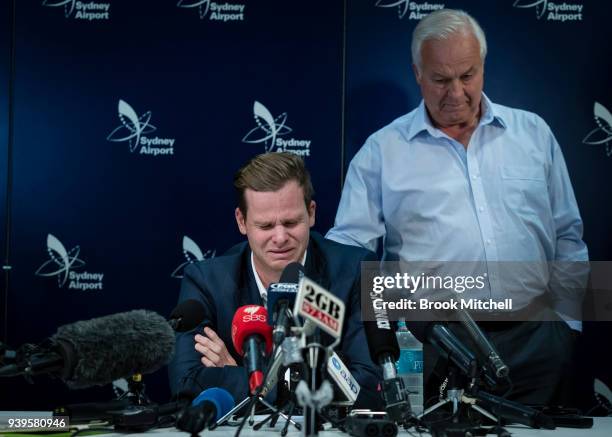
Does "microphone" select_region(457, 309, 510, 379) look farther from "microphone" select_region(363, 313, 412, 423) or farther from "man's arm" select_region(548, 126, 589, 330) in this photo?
"man's arm" select_region(548, 126, 589, 330)

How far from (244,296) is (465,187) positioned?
1389mm

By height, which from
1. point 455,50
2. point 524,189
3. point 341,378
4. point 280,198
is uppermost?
point 455,50

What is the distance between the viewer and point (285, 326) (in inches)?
73.2

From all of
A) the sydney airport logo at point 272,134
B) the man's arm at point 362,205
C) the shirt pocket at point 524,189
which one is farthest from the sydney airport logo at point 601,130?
the sydney airport logo at point 272,134

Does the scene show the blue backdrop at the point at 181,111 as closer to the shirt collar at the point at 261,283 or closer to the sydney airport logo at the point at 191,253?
the sydney airport logo at the point at 191,253

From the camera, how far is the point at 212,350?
10.0 ft

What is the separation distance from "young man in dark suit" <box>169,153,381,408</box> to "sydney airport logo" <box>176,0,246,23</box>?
1.73 m

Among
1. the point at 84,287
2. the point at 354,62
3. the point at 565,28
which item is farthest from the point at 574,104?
the point at 84,287

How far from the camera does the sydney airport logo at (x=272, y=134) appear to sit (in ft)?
15.5

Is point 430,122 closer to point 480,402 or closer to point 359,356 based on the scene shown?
point 359,356

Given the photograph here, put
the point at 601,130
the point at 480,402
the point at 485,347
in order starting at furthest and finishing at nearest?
the point at 601,130
the point at 480,402
the point at 485,347

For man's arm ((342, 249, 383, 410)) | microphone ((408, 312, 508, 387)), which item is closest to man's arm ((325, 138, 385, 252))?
man's arm ((342, 249, 383, 410))

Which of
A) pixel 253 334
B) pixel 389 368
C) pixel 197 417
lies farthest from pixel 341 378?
pixel 197 417

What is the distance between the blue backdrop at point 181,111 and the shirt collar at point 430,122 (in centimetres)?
43
